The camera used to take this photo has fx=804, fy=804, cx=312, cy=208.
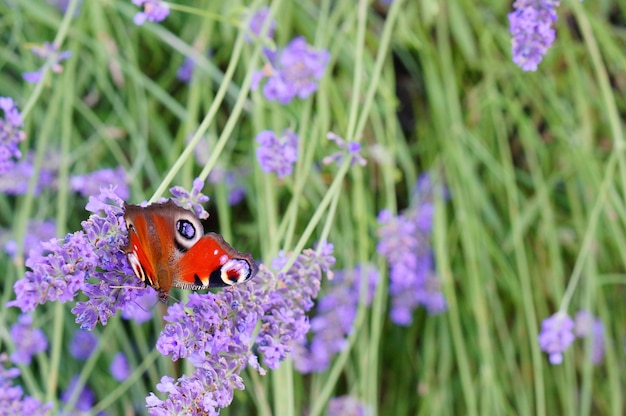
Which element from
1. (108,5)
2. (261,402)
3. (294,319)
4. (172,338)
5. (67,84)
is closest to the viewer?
(172,338)

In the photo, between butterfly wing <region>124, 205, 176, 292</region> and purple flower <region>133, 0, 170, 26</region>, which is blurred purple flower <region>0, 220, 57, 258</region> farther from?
butterfly wing <region>124, 205, 176, 292</region>

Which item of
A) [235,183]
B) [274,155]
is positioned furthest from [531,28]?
[235,183]

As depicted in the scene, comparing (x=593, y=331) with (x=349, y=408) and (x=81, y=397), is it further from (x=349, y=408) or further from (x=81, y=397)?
(x=81, y=397)

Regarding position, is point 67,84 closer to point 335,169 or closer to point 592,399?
point 335,169

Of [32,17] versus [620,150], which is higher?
[32,17]

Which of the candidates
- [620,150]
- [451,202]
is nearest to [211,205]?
[451,202]

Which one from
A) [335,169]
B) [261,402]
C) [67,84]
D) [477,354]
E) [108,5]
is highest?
[108,5]
